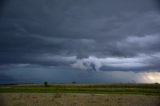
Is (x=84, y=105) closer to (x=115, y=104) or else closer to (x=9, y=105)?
(x=115, y=104)

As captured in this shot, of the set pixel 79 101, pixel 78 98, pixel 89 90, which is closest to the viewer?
pixel 79 101

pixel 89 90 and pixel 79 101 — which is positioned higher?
pixel 89 90

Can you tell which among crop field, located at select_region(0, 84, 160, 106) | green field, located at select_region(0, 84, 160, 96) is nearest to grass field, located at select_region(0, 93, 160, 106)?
crop field, located at select_region(0, 84, 160, 106)

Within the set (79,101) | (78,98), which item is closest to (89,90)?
(78,98)

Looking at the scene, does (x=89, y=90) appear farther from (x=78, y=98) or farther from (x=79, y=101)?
(x=79, y=101)

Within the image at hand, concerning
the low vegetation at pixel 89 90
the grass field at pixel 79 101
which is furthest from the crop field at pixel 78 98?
the low vegetation at pixel 89 90

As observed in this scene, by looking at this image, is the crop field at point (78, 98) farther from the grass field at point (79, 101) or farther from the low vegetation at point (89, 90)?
the low vegetation at point (89, 90)

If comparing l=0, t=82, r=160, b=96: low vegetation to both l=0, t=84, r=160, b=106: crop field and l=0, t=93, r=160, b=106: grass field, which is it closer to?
l=0, t=84, r=160, b=106: crop field

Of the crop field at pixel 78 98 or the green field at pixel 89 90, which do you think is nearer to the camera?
the crop field at pixel 78 98

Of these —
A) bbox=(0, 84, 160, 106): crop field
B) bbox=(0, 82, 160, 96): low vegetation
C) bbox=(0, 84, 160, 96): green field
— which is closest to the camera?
bbox=(0, 84, 160, 106): crop field

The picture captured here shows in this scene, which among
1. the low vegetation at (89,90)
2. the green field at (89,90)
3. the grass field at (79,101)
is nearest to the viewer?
the grass field at (79,101)

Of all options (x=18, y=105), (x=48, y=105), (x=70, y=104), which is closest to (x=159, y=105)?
(x=70, y=104)

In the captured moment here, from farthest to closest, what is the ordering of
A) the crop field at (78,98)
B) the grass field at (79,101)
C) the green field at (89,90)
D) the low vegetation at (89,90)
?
1. the low vegetation at (89,90)
2. the green field at (89,90)
3. the crop field at (78,98)
4. the grass field at (79,101)

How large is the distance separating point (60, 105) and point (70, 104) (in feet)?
4.63
